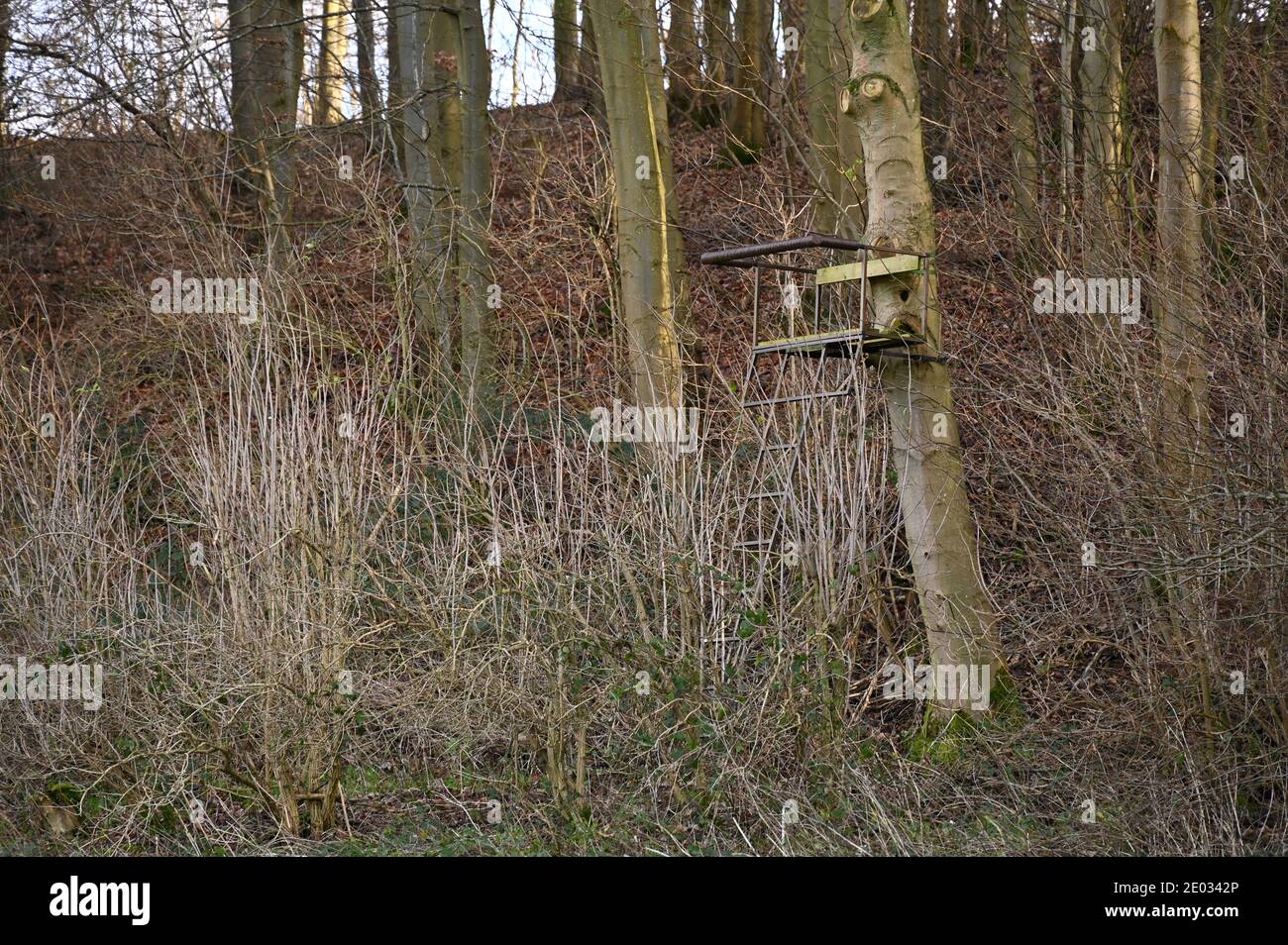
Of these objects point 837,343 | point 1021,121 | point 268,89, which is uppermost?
point 268,89

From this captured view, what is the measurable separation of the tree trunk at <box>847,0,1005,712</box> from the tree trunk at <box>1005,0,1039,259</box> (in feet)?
7.60

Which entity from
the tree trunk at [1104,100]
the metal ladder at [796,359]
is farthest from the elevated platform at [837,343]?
the tree trunk at [1104,100]

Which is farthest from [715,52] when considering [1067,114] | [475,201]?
[1067,114]

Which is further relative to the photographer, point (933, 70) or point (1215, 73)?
point (933, 70)

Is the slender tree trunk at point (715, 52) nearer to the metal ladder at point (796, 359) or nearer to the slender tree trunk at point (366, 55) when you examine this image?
the slender tree trunk at point (366, 55)

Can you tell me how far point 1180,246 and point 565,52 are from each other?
1569 cm

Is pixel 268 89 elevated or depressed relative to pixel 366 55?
depressed

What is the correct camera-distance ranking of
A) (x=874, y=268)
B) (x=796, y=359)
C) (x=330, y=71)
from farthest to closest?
(x=330, y=71)
(x=874, y=268)
(x=796, y=359)

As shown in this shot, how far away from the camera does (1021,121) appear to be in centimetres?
1288

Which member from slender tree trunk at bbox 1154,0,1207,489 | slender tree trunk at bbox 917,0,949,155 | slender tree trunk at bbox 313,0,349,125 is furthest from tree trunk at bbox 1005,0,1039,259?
slender tree trunk at bbox 313,0,349,125

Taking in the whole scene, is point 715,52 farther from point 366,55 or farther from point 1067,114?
point 1067,114

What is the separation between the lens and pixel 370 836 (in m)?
7.78
